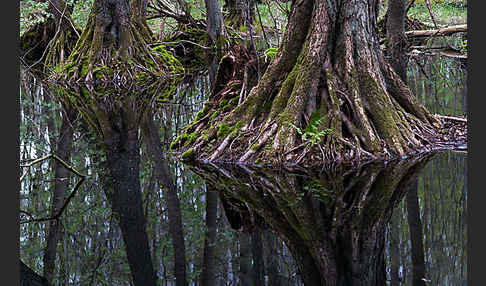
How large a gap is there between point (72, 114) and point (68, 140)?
209 centimetres

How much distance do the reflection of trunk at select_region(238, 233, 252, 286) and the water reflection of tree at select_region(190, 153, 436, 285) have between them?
0.09 m

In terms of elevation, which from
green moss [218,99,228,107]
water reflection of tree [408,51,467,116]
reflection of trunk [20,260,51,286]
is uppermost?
water reflection of tree [408,51,467,116]

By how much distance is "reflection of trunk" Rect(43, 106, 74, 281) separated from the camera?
3.45 meters

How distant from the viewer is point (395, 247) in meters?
3.55

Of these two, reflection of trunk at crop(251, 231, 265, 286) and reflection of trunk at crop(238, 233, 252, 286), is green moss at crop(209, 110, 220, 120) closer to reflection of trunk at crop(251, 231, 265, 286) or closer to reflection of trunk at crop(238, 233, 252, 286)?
reflection of trunk at crop(238, 233, 252, 286)

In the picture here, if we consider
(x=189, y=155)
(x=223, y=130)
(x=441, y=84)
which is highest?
(x=441, y=84)

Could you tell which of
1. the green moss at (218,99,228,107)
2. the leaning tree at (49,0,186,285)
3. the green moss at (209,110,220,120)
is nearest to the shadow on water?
the leaning tree at (49,0,186,285)

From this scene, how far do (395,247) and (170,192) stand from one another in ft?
7.90

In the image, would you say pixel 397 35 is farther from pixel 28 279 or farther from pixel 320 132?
pixel 28 279

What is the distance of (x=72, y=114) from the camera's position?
9695mm

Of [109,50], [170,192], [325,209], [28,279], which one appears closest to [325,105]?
[170,192]

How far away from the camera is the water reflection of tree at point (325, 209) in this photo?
3.18 m

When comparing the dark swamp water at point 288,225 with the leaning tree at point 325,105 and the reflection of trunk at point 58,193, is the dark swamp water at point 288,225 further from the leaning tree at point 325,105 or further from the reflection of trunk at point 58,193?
the leaning tree at point 325,105

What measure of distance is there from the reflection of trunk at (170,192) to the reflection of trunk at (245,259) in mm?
360
